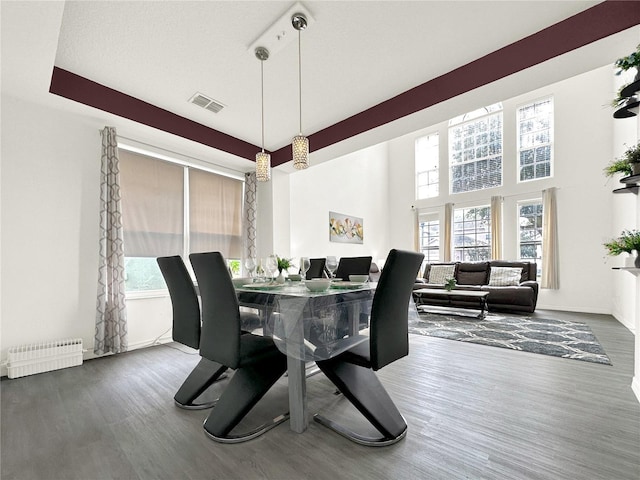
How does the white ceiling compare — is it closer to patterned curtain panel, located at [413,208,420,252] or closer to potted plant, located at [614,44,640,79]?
potted plant, located at [614,44,640,79]

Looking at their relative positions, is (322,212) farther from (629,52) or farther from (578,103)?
(578,103)

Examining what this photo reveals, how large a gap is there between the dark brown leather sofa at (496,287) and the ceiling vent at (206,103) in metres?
4.64

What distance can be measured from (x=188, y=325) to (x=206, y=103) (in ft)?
7.81

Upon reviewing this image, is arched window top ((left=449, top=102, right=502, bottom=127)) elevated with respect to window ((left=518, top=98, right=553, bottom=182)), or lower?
elevated

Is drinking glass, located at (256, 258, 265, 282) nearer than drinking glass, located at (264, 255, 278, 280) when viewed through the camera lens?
No

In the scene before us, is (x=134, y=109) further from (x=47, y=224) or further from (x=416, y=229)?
(x=416, y=229)

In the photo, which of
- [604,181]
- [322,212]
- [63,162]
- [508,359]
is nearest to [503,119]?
[604,181]

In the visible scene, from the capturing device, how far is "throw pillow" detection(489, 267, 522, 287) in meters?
5.34

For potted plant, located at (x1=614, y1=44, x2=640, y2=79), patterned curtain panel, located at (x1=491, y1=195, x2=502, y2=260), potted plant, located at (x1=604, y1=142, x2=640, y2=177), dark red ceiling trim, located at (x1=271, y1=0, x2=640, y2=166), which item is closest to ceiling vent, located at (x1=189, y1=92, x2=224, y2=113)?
dark red ceiling trim, located at (x1=271, y1=0, x2=640, y2=166)

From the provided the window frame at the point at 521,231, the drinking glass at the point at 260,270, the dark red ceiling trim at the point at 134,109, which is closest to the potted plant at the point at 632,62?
the drinking glass at the point at 260,270

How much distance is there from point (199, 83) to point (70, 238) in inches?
76.0

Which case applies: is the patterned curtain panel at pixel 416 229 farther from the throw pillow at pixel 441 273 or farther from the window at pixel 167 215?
the window at pixel 167 215

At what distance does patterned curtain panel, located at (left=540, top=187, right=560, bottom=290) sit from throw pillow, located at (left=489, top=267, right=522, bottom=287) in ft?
2.15

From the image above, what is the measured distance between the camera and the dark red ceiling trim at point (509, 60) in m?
1.96
